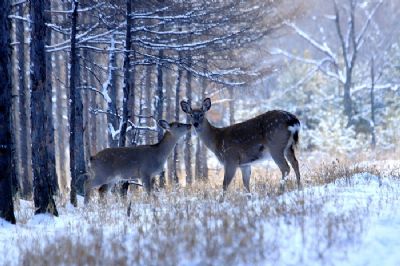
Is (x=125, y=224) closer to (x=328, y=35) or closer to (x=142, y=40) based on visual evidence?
(x=142, y=40)

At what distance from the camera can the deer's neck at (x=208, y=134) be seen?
1295 centimetres

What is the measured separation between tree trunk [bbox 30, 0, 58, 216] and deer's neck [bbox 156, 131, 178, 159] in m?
3.77

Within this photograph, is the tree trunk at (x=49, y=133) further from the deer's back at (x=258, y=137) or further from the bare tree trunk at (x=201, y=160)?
the bare tree trunk at (x=201, y=160)

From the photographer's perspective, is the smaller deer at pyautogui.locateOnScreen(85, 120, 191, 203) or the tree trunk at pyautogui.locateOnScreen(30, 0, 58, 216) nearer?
the tree trunk at pyautogui.locateOnScreen(30, 0, 58, 216)

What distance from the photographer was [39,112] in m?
10.1

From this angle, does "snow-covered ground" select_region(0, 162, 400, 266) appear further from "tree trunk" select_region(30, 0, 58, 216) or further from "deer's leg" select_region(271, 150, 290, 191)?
"deer's leg" select_region(271, 150, 290, 191)

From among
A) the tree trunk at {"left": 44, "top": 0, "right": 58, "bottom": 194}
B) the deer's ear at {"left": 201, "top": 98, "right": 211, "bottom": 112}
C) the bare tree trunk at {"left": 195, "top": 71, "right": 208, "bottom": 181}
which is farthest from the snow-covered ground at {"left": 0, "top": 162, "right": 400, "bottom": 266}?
the bare tree trunk at {"left": 195, "top": 71, "right": 208, "bottom": 181}

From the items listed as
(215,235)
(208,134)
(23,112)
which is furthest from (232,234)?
(23,112)

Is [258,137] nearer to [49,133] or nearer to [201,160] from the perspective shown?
[49,133]

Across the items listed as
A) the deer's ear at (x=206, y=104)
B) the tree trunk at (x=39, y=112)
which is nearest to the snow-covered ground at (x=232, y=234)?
the tree trunk at (x=39, y=112)

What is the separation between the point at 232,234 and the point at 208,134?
5.69 meters

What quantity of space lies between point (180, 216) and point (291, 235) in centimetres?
148

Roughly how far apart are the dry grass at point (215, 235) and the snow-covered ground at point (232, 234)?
0.01m

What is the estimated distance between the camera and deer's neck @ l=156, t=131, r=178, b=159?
13539 mm
